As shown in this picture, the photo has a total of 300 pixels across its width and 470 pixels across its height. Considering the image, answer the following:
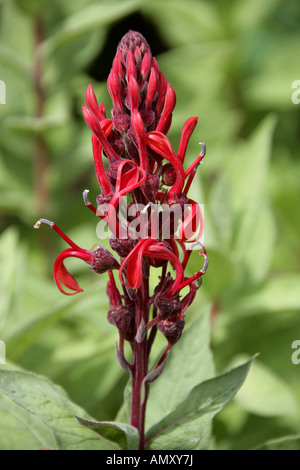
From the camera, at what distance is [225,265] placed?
135 centimetres

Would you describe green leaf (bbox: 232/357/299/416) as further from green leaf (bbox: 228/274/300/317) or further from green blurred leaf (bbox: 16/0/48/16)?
green blurred leaf (bbox: 16/0/48/16)

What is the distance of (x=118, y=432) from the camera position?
86cm

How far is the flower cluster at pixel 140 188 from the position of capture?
73cm

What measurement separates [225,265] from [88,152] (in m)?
0.68

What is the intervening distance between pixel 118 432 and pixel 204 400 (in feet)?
0.41

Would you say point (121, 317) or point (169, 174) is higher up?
point (169, 174)

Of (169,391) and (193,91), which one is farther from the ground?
(193,91)

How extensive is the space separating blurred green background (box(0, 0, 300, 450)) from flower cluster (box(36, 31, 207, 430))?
379 millimetres

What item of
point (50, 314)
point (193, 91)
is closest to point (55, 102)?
point (193, 91)

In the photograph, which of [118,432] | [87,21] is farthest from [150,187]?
[87,21]

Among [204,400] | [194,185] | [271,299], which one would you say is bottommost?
[204,400]

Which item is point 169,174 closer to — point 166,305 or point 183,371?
point 166,305

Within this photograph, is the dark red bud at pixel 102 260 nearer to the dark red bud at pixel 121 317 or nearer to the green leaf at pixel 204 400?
the dark red bud at pixel 121 317
